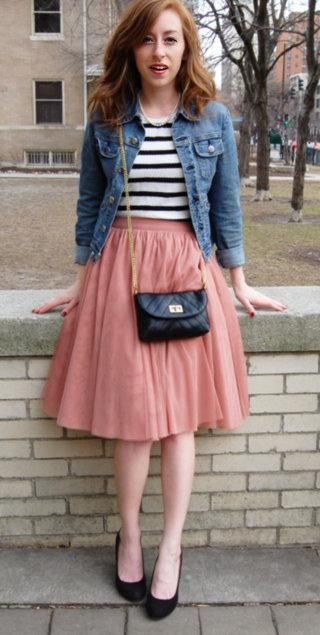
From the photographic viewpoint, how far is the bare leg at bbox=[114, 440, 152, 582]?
2.50 m

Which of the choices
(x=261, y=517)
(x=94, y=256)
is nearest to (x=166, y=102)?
(x=94, y=256)

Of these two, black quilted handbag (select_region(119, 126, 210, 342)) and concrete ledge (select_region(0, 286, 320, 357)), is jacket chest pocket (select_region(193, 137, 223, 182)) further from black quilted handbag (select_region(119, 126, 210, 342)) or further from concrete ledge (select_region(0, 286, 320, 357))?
concrete ledge (select_region(0, 286, 320, 357))

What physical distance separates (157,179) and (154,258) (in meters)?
0.26

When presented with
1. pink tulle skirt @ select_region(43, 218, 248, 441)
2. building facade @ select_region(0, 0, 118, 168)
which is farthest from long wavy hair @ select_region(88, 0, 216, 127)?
building facade @ select_region(0, 0, 118, 168)

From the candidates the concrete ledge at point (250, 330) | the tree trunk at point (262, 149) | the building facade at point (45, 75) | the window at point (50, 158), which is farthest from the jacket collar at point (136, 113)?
the window at point (50, 158)

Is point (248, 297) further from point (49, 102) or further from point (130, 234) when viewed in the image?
point (49, 102)

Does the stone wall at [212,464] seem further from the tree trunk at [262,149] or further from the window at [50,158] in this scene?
the window at [50,158]

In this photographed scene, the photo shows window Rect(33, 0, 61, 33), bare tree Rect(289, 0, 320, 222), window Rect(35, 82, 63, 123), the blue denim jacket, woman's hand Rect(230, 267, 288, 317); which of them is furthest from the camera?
window Rect(35, 82, 63, 123)

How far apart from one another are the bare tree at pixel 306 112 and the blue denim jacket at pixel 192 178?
472 inches

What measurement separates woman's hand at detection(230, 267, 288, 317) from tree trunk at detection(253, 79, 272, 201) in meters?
15.8

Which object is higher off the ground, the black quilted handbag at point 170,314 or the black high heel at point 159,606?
the black quilted handbag at point 170,314

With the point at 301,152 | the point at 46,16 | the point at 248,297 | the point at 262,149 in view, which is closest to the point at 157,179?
the point at 248,297

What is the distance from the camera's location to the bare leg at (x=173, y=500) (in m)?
2.49

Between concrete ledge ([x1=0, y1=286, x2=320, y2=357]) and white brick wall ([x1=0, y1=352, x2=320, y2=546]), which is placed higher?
concrete ledge ([x1=0, y1=286, x2=320, y2=357])
